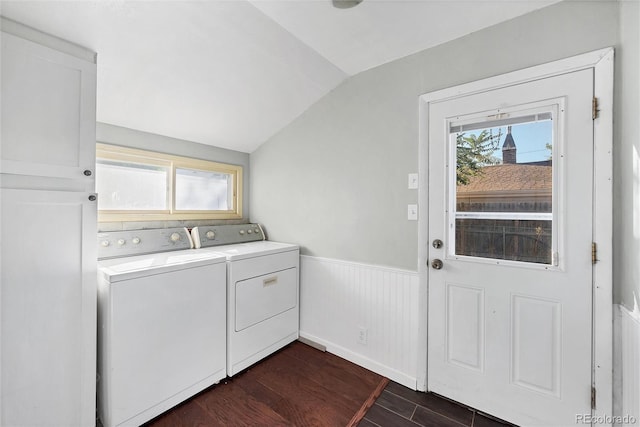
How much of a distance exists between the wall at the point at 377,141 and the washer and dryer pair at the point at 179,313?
49 centimetres

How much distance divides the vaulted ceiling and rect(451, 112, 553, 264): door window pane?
2.05 ft

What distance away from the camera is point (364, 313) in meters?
2.13

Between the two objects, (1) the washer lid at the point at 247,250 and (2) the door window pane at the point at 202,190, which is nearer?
(1) the washer lid at the point at 247,250

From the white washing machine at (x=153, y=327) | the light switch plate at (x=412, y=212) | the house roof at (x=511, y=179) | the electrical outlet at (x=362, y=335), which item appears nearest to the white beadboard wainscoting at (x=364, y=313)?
the electrical outlet at (x=362, y=335)

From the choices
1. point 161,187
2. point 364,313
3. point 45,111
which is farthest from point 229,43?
point 364,313

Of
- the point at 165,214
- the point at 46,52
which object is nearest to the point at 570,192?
the point at 46,52

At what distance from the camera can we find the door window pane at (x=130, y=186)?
204 cm

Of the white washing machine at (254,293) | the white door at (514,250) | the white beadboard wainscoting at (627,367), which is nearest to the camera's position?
the white beadboard wainscoting at (627,367)

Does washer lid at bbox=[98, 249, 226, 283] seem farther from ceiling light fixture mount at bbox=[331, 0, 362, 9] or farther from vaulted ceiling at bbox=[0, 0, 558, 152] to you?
ceiling light fixture mount at bbox=[331, 0, 362, 9]

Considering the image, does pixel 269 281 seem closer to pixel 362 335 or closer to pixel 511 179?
pixel 362 335

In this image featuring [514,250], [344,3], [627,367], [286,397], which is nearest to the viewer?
[627,367]

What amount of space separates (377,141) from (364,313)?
1320mm

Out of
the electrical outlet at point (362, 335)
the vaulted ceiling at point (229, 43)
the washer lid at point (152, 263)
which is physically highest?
the vaulted ceiling at point (229, 43)

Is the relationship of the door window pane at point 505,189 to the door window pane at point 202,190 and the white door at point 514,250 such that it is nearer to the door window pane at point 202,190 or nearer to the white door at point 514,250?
the white door at point 514,250
